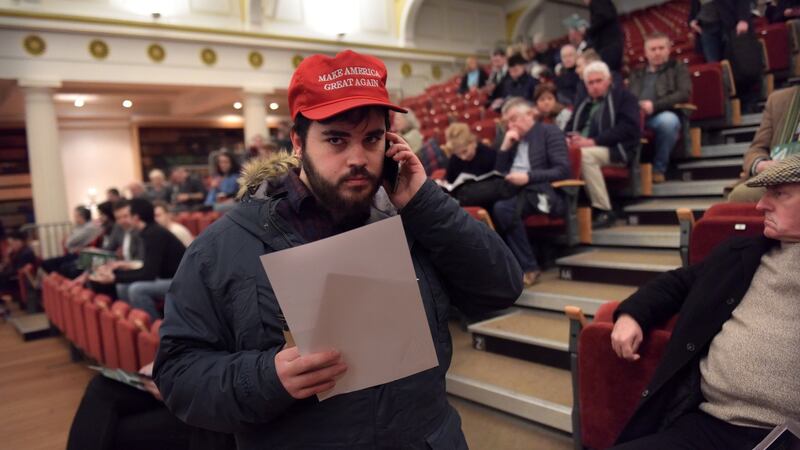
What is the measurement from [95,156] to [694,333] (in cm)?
1130

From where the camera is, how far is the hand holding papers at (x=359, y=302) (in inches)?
25.3

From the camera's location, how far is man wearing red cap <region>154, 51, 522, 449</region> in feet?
2.47

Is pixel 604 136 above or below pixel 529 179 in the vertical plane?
above

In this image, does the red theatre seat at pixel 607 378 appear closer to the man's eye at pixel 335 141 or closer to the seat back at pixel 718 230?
the seat back at pixel 718 230

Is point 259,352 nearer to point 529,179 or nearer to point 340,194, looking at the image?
point 340,194

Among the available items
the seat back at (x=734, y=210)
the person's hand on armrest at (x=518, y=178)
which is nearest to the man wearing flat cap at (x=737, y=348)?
the seat back at (x=734, y=210)

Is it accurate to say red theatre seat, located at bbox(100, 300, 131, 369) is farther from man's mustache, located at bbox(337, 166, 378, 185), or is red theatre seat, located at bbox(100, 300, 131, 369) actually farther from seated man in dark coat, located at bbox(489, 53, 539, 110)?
seated man in dark coat, located at bbox(489, 53, 539, 110)

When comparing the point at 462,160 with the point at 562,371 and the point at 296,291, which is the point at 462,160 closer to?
the point at 562,371

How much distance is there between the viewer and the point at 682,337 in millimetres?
1281

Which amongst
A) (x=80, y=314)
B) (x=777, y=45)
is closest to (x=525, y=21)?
(x=777, y=45)

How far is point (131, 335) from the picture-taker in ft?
7.91

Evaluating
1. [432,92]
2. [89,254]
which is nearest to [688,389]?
[89,254]

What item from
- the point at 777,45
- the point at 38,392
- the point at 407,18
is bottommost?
the point at 38,392

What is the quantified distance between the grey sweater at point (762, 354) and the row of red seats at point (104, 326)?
74.6 inches
